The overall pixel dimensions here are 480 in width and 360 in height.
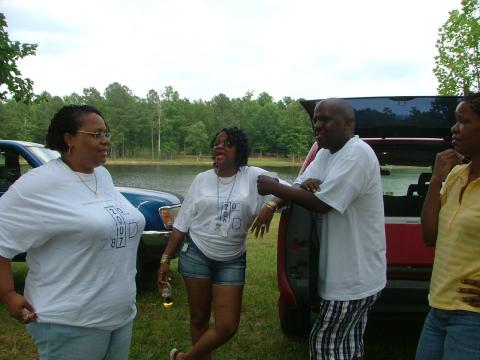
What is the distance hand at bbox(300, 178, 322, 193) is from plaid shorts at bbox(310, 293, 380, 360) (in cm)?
58

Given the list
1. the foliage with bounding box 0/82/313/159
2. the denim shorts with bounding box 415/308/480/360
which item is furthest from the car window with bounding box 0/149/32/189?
the foliage with bounding box 0/82/313/159

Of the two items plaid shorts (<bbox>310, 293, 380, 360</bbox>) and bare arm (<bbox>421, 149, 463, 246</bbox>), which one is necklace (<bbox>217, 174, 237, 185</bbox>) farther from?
bare arm (<bbox>421, 149, 463, 246</bbox>)

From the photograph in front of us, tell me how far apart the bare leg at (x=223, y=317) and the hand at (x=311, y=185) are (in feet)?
3.21


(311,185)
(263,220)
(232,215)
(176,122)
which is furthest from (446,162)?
(176,122)

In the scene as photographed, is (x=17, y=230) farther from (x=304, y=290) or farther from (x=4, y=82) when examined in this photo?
(x=4, y=82)

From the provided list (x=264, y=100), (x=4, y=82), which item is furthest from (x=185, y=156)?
(x=4, y=82)

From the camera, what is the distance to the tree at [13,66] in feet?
19.0

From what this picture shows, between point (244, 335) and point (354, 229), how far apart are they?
2.17 metres

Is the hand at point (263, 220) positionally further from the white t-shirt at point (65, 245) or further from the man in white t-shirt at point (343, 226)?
the white t-shirt at point (65, 245)

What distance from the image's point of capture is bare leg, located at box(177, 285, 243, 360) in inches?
117

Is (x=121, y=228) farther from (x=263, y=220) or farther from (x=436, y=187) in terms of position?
(x=436, y=187)

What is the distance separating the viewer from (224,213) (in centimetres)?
302

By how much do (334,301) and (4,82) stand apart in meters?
5.45

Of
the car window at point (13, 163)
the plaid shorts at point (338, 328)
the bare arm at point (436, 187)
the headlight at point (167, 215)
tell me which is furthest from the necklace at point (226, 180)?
the car window at point (13, 163)
